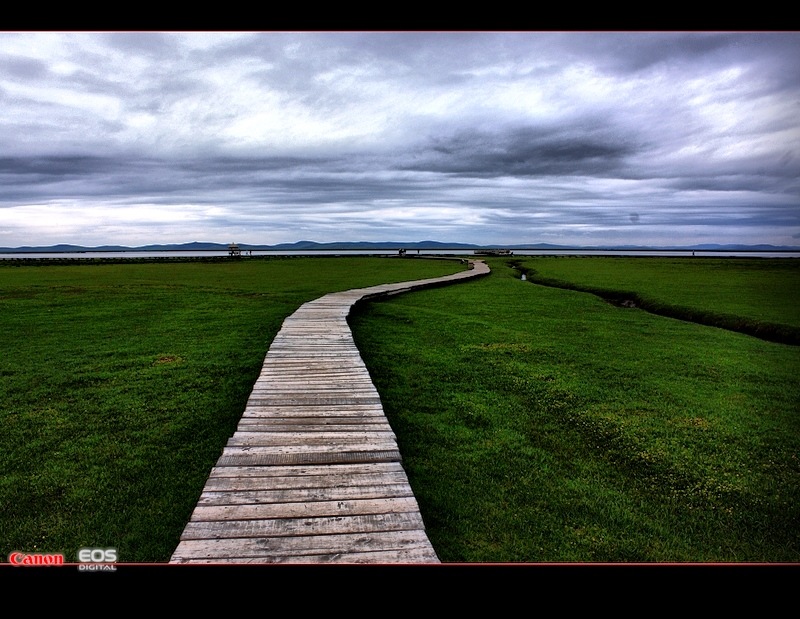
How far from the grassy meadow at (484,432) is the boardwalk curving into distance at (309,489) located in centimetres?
60

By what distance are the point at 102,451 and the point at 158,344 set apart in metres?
5.33

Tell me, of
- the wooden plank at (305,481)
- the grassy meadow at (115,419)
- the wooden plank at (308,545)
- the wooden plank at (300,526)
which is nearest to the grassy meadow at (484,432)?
the grassy meadow at (115,419)

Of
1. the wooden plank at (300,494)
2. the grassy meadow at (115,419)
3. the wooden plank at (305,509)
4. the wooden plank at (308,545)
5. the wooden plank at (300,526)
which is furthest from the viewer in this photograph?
the grassy meadow at (115,419)

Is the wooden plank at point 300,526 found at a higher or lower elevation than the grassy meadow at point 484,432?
higher

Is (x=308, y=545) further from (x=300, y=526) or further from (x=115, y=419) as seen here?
(x=115, y=419)

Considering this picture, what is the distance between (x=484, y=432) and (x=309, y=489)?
2805 mm

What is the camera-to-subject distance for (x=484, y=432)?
5641mm

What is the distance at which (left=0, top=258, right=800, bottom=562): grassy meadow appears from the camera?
370 cm

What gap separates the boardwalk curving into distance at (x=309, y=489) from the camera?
2.68 m

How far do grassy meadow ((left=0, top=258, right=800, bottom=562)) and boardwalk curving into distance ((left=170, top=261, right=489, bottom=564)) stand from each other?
60 cm

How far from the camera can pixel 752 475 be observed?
470 cm

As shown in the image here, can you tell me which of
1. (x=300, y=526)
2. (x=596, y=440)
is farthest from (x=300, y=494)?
(x=596, y=440)

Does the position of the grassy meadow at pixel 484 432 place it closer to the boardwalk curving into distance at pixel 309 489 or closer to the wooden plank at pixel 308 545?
the boardwalk curving into distance at pixel 309 489
